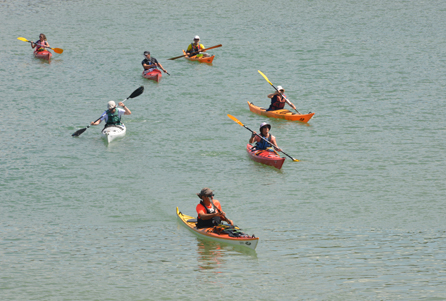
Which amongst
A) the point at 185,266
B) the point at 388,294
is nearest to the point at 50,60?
the point at 185,266

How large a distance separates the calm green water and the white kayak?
38 cm

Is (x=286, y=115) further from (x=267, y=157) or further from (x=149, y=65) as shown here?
(x=149, y=65)

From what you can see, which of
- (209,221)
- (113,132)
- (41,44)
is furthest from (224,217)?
(41,44)

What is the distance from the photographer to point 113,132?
25078mm

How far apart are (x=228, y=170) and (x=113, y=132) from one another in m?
5.63

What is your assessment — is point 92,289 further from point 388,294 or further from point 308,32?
point 308,32

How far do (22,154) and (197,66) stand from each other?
17.4m

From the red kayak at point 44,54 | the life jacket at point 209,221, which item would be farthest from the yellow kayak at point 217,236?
the red kayak at point 44,54

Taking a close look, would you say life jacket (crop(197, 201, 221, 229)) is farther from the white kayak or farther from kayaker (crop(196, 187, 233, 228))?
the white kayak

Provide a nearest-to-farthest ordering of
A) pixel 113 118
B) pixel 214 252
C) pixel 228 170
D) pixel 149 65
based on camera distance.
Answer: pixel 214 252 → pixel 228 170 → pixel 113 118 → pixel 149 65

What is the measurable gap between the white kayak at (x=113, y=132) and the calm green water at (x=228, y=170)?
0.38 meters

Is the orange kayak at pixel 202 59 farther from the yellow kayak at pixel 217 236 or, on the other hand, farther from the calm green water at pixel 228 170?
the yellow kayak at pixel 217 236

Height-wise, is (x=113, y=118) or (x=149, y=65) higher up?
(x=149, y=65)

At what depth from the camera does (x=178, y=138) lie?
→ 85.7 feet
